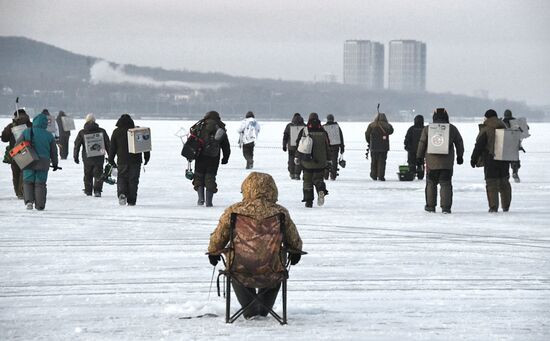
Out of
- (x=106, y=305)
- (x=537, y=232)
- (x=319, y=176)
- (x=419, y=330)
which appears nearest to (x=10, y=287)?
(x=106, y=305)

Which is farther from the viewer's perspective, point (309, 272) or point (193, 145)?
point (193, 145)

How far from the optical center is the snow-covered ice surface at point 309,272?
25.2ft

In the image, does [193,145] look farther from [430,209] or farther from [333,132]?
[333,132]

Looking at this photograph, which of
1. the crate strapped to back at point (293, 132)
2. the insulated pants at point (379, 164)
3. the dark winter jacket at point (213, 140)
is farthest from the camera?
the crate strapped to back at point (293, 132)

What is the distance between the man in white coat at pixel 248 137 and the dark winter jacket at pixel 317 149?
37.3 ft

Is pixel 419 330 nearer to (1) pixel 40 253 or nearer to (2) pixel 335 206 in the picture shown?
(1) pixel 40 253

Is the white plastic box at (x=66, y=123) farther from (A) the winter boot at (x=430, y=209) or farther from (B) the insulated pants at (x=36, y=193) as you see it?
(A) the winter boot at (x=430, y=209)

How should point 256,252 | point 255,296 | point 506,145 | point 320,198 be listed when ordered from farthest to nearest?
point 320,198 → point 506,145 → point 255,296 → point 256,252

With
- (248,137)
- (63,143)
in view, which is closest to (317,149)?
(248,137)

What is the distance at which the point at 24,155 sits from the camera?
17094 mm

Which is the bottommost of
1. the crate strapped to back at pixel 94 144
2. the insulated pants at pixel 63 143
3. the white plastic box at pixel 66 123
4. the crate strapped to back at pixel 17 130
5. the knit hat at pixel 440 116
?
the insulated pants at pixel 63 143

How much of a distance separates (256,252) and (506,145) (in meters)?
10.4

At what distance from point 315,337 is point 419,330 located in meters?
0.79

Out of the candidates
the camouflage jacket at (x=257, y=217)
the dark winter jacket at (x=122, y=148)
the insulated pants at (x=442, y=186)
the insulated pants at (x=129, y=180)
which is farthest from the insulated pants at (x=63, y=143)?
the camouflage jacket at (x=257, y=217)
